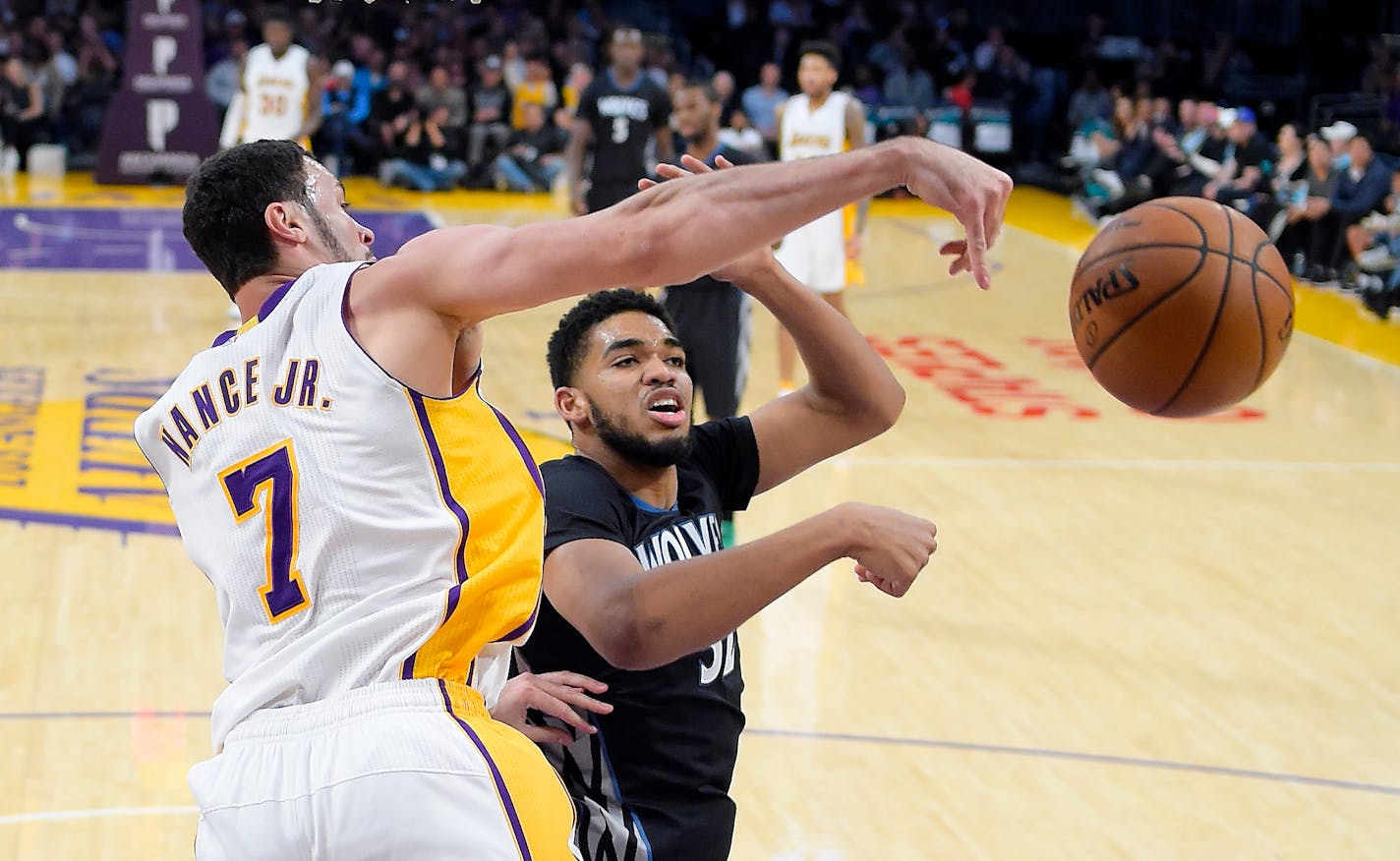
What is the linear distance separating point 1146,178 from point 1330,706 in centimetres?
1234

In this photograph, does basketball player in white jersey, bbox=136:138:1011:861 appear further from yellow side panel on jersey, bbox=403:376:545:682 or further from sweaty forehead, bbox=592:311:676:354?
sweaty forehead, bbox=592:311:676:354

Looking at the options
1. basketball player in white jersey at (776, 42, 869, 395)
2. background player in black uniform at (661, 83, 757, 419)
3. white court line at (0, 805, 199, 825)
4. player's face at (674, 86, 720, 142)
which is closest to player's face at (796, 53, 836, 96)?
basketball player in white jersey at (776, 42, 869, 395)

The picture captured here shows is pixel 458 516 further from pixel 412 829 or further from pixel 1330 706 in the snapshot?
pixel 1330 706

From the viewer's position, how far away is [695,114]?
7480 mm

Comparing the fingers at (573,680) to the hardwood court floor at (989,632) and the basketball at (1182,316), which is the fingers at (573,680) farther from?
the hardwood court floor at (989,632)

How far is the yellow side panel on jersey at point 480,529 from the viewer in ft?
8.02

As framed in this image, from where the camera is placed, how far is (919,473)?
8562mm

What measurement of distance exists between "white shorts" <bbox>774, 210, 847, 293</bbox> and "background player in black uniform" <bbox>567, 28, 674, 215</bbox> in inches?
56.6

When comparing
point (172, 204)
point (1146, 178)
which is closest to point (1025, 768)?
point (1146, 178)

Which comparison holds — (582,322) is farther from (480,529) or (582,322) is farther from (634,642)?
(480,529)

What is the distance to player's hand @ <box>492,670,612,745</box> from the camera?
2877 millimetres

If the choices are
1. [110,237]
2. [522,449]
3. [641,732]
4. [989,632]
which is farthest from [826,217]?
[110,237]

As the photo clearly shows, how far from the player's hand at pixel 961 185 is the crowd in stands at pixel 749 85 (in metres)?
13.3

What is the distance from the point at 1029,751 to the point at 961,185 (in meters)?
3.45
